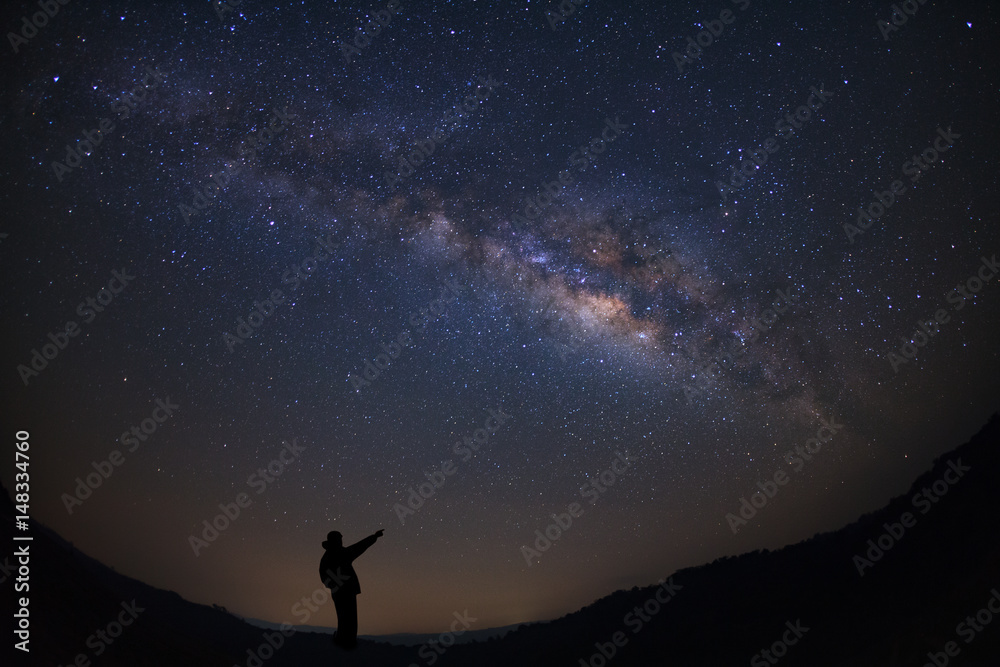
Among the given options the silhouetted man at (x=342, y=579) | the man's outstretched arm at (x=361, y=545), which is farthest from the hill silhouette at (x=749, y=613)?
the man's outstretched arm at (x=361, y=545)

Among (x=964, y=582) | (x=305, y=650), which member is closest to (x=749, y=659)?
(x=964, y=582)

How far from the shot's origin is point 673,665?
45.4 ft

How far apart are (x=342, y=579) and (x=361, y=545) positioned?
51 centimetres

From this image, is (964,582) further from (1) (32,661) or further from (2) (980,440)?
(1) (32,661)

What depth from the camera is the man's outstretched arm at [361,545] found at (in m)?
7.20

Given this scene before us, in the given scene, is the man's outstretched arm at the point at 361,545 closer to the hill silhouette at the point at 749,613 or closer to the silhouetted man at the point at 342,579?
the silhouetted man at the point at 342,579

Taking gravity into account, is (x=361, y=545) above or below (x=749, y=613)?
above

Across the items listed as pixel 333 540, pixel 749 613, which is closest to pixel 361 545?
pixel 333 540

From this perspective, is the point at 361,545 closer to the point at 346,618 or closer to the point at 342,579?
the point at 342,579

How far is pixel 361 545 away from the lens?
23.8 feet

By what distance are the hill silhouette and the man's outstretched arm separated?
3440 millimetres

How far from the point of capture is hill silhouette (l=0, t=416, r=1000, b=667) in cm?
857

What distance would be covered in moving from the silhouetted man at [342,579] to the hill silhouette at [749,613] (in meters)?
3.11

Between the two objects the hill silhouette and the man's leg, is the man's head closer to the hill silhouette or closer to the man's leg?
the man's leg
